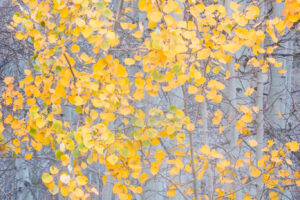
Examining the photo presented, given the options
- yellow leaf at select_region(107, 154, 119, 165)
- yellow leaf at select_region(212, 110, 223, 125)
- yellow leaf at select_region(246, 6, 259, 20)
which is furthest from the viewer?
yellow leaf at select_region(212, 110, 223, 125)

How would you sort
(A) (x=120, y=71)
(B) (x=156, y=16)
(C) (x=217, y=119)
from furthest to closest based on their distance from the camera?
(C) (x=217, y=119) < (A) (x=120, y=71) < (B) (x=156, y=16)

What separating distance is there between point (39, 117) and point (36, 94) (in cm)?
44

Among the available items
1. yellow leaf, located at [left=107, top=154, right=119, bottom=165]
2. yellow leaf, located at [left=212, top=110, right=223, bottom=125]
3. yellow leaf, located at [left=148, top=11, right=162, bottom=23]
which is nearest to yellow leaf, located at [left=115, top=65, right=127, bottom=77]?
yellow leaf, located at [left=148, top=11, right=162, bottom=23]

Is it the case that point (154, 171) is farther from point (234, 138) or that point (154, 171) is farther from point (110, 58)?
point (234, 138)

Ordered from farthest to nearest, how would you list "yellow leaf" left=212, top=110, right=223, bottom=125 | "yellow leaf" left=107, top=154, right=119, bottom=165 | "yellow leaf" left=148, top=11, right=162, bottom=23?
"yellow leaf" left=212, top=110, right=223, bottom=125, "yellow leaf" left=107, top=154, right=119, bottom=165, "yellow leaf" left=148, top=11, right=162, bottom=23

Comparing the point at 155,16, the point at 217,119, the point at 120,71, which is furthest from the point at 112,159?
the point at 217,119

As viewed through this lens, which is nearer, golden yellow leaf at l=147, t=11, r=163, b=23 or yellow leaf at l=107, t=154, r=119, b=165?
golden yellow leaf at l=147, t=11, r=163, b=23

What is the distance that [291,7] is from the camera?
5.54 feet

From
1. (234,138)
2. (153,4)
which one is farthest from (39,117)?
(234,138)

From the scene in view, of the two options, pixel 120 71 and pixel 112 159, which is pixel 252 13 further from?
pixel 112 159

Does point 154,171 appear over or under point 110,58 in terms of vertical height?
under

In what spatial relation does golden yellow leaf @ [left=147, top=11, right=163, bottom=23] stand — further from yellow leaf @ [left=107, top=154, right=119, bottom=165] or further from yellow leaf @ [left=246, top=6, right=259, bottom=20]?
yellow leaf @ [left=107, top=154, right=119, bottom=165]

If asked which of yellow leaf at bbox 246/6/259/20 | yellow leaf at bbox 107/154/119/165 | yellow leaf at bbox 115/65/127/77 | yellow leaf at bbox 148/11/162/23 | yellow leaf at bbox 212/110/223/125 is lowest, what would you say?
yellow leaf at bbox 107/154/119/165

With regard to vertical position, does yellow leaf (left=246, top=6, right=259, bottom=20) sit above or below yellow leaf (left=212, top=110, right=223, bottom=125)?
above
